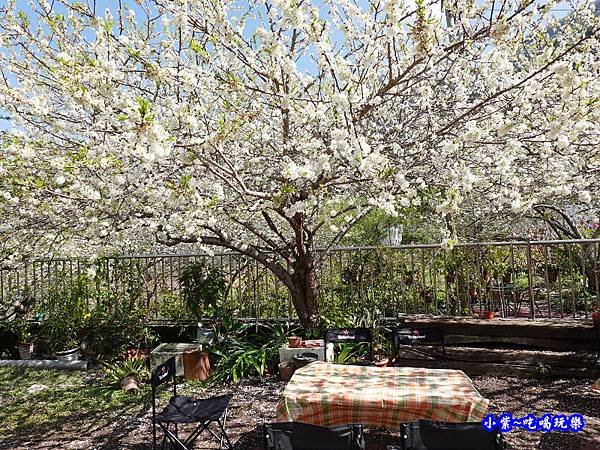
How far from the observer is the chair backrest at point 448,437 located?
3.14 meters

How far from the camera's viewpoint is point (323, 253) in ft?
23.5

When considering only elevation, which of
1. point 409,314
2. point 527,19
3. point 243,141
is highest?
point 527,19

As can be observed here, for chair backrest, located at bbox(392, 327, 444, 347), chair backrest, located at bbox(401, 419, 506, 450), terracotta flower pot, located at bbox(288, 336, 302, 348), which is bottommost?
chair backrest, located at bbox(401, 419, 506, 450)

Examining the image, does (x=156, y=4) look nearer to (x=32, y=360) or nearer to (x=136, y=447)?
(x=136, y=447)

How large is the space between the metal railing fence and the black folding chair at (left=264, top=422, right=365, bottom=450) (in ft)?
12.2

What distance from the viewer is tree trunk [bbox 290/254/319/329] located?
273 inches

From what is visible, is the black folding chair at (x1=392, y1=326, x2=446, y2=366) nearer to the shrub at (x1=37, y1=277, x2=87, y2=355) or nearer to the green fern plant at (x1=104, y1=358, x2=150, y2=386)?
the green fern plant at (x1=104, y1=358, x2=150, y2=386)

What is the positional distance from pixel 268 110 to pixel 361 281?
9.76ft

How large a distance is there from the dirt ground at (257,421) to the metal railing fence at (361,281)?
Result: 1355 millimetres

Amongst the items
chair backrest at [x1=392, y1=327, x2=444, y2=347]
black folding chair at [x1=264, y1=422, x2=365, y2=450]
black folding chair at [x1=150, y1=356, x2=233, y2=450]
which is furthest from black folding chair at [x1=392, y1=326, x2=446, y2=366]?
black folding chair at [x1=264, y1=422, x2=365, y2=450]

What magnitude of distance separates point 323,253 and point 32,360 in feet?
15.0

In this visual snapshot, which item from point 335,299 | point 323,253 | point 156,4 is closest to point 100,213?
point 156,4

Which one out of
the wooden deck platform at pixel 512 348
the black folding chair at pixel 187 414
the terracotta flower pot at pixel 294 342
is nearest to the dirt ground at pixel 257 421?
the wooden deck platform at pixel 512 348

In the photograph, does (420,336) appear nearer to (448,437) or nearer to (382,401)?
(382,401)
